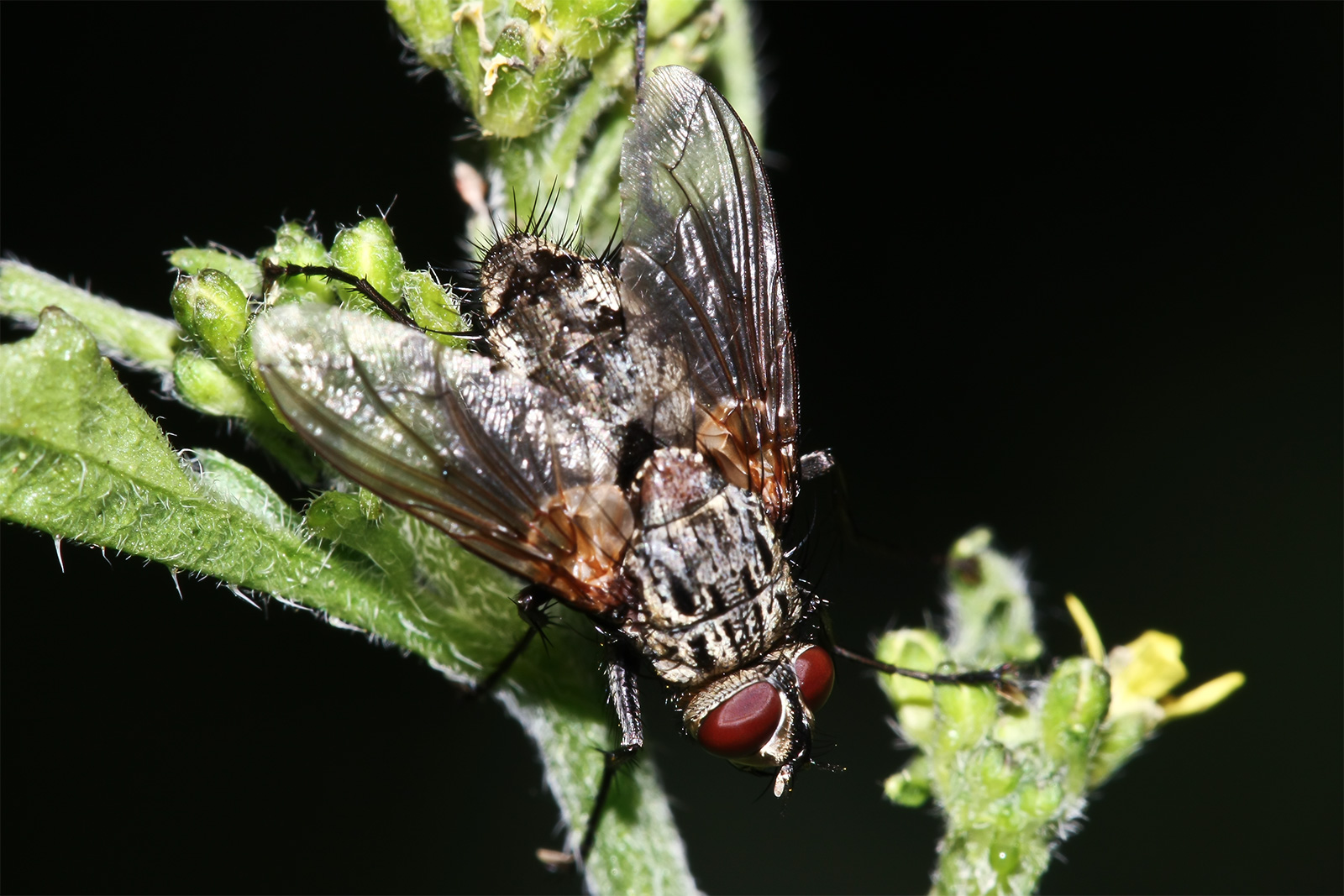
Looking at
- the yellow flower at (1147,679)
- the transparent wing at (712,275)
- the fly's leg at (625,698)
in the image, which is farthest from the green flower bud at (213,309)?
the yellow flower at (1147,679)

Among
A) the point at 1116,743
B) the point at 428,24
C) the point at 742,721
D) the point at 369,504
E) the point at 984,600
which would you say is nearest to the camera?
the point at 369,504

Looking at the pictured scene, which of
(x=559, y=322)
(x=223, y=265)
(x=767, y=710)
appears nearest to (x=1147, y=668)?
(x=767, y=710)

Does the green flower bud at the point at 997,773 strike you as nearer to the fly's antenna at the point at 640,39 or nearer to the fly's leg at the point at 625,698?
the fly's leg at the point at 625,698

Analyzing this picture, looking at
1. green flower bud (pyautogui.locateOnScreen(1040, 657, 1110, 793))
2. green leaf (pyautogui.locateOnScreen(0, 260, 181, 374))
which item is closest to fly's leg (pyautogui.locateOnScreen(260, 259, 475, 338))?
green leaf (pyautogui.locateOnScreen(0, 260, 181, 374))

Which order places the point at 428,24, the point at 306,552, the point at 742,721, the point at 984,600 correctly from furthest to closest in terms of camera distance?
the point at 984,600 → the point at 428,24 → the point at 742,721 → the point at 306,552

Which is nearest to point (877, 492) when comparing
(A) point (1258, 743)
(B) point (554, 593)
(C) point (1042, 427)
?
(C) point (1042, 427)

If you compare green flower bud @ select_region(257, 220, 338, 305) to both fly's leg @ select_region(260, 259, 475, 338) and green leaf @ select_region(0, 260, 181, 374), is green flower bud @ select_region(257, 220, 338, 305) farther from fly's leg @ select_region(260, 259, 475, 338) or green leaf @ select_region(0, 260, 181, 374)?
green leaf @ select_region(0, 260, 181, 374)

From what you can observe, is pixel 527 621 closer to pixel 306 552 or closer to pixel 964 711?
pixel 306 552
